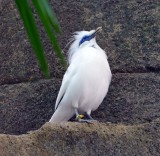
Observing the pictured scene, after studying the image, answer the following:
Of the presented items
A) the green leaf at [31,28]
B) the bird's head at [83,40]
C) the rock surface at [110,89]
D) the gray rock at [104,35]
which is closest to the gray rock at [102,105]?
the rock surface at [110,89]

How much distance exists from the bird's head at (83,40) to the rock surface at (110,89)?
0.48ft

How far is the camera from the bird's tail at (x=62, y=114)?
10.2 feet

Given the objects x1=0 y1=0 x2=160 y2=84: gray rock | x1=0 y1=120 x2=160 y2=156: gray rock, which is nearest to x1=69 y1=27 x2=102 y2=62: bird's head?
x1=0 y1=0 x2=160 y2=84: gray rock

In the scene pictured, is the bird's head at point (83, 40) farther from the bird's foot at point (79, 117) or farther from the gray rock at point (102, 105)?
the bird's foot at point (79, 117)

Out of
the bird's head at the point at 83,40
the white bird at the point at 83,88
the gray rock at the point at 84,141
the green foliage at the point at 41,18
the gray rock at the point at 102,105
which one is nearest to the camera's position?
the green foliage at the point at 41,18

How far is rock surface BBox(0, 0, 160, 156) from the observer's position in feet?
7.01

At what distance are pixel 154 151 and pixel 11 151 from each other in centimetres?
57

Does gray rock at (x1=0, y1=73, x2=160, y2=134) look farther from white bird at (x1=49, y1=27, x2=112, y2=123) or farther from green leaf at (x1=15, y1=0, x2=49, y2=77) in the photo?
green leaf at (x1=15, y1=0, x2=49, y2=77)

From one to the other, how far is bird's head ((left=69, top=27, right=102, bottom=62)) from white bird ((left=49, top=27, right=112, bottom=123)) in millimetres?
239

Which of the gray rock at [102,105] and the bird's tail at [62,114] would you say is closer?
the gray rock at [102,105]

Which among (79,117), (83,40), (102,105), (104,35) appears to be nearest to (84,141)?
(79,117)

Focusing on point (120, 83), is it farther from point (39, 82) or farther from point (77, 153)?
point (77, 153)

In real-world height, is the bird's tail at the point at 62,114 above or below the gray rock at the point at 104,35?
below

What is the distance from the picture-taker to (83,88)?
3.10 metres
